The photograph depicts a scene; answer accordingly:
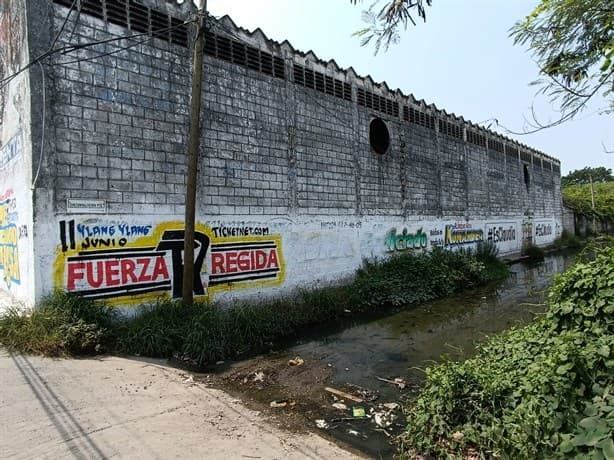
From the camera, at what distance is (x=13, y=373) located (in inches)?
161

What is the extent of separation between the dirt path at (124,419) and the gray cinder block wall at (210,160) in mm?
1940

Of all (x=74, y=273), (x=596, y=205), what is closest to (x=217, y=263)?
(x=74, y=273)

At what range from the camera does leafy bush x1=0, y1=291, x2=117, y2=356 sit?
4785 mm

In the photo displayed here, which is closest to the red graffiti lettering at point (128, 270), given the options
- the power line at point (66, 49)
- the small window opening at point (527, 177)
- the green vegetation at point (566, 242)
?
the power line at point (66, 49)

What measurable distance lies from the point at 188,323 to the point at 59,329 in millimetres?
1707

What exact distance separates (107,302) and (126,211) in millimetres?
1469

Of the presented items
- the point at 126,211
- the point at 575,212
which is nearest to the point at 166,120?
the point at 126,211

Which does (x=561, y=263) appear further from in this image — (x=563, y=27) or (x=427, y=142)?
(x=563, y=27)

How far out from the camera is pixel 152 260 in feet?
21.4

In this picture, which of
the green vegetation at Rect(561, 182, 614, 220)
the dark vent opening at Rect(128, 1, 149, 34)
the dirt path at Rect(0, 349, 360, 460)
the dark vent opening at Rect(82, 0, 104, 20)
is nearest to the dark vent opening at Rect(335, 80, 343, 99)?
the dark vent opening at Rect(128, 1, 149, 34)

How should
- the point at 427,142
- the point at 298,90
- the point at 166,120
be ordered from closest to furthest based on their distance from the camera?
1. the point at 166,120
2. the point at 298,90
3. the point at 427,142

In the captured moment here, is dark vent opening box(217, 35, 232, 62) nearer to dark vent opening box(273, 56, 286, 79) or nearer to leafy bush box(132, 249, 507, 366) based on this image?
dark vent opening box(273, 56, 286, 79)

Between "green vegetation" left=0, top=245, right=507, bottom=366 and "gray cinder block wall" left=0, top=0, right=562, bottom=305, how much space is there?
18.2 inches

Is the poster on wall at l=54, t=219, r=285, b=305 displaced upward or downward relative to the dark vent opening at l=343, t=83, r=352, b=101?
downward
